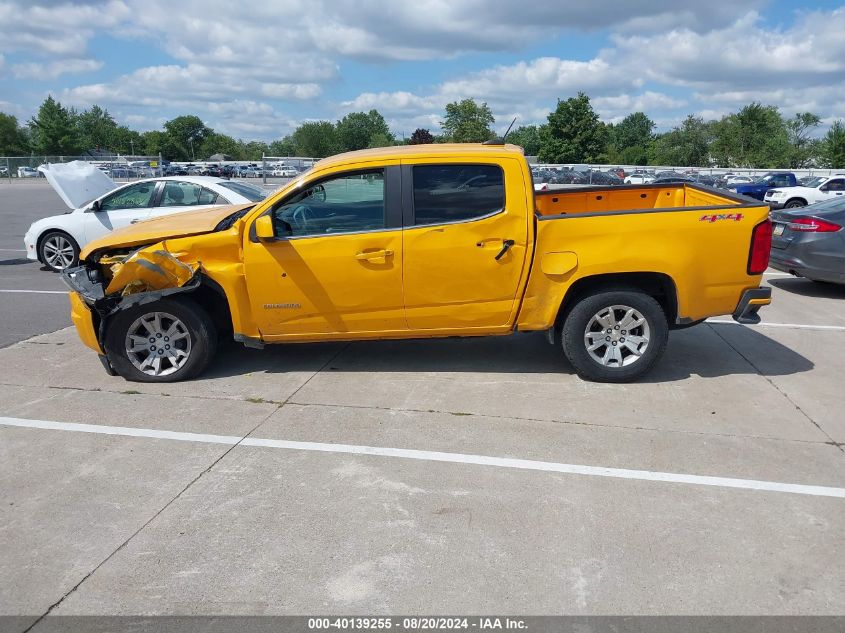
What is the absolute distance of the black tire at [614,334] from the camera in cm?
558

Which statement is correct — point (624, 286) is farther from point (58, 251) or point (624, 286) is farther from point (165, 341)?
point (58, 251)

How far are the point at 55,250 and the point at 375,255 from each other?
818 centimetres

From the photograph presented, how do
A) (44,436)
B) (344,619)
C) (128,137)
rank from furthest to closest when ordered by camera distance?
(128,137) < (44,436) < (344,619)

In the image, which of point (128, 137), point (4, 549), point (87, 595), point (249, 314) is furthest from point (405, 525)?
point (128, 137)

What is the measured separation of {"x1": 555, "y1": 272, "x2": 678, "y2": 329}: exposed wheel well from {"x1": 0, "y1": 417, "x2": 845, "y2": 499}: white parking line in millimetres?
1808

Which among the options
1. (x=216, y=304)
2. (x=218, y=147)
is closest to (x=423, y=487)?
(x=216, y=304)

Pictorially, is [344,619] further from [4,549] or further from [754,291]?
[754,291]

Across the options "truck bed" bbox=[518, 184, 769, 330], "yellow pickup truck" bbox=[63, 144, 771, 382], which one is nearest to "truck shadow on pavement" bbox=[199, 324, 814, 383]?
"yellow pickup truck" bbox=[63, 144, 771, 382]

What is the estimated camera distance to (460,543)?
3469 mm

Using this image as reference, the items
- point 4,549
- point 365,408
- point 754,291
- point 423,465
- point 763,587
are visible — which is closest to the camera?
point 763,587

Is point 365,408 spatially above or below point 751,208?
below

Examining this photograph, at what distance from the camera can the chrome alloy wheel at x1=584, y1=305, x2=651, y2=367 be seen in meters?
5.64

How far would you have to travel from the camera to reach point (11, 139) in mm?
90250

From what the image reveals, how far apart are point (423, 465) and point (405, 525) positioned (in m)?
0.69
